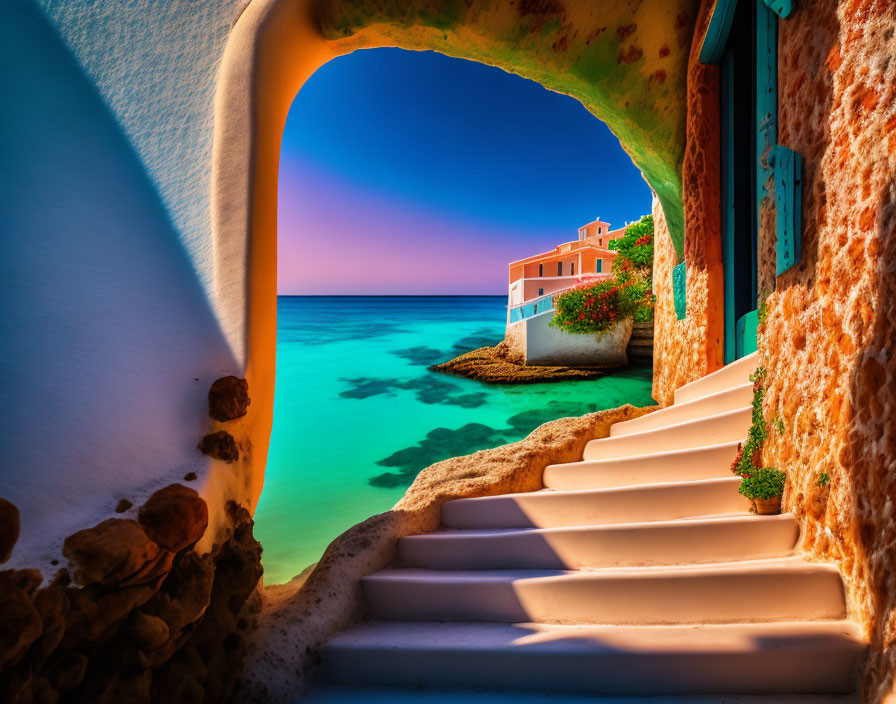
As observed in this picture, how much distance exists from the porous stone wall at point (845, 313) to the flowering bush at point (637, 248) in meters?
9.31

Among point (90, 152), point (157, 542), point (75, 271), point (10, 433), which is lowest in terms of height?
point (157, 542)

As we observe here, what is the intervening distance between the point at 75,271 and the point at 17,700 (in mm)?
1727

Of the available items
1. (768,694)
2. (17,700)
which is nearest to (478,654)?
(768,694)

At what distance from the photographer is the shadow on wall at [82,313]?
5.25 feet

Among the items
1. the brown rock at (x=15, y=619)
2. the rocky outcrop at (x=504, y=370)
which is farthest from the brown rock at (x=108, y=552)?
the rocky outcrop at (x=504, y=370)

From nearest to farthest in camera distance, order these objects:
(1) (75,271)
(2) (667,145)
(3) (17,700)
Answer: (3) (17,700) → (1) (75,271) → (2) (667,145)

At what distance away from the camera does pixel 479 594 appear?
215 cm

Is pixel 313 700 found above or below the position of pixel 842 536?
below

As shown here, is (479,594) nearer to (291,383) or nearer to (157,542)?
(157,542)

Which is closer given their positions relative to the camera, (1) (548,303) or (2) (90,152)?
(2) (90,152)

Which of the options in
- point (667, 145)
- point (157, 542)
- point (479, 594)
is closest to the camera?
point (157, 542)

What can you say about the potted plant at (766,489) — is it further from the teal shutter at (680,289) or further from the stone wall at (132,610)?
the stone wall at (132,610)

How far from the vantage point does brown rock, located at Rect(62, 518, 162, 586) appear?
4.40 feet

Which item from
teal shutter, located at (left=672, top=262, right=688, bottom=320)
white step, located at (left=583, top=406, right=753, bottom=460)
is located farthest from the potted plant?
teal shutter, located at (left=672, top=262, right=688, bottom=320)
